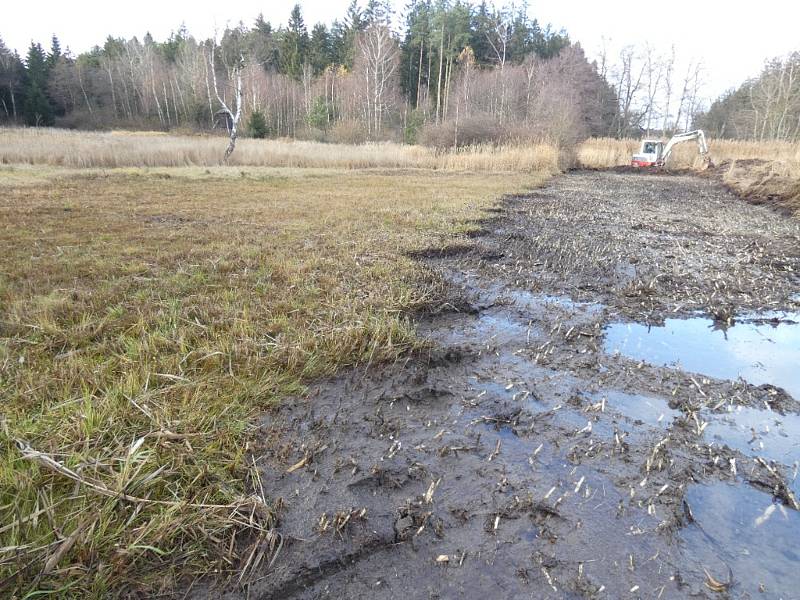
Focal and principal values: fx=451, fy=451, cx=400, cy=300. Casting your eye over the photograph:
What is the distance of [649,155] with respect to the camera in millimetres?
Answer: 22734

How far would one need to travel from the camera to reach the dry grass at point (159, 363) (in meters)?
1.42

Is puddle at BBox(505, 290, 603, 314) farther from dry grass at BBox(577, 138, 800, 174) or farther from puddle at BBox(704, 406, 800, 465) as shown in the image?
dry grass at BBox(577, 138, 800, 174)

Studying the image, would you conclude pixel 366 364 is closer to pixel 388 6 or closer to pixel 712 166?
pixel 712 166

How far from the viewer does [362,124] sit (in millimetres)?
32656

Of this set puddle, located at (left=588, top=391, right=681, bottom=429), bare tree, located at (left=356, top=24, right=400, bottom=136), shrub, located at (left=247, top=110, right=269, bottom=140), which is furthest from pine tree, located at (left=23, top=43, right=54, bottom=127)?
puddle, located at (left=588, top=391, right=681, bottom=429)

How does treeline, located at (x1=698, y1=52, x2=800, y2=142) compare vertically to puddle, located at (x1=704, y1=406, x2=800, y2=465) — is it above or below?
above

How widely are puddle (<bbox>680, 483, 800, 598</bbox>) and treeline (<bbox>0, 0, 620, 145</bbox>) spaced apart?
25895mm

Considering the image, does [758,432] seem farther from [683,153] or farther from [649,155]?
[683,153]

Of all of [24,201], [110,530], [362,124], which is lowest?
[110,530]

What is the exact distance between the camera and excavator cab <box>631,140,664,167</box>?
74.1 feet

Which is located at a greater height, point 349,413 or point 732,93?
point 732,93

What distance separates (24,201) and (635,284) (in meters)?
8.95

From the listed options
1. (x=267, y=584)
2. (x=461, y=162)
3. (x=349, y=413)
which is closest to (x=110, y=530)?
(x=267, y=584)

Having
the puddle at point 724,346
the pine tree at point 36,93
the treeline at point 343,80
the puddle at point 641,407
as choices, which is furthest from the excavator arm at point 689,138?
the pine tree at point 36,93
